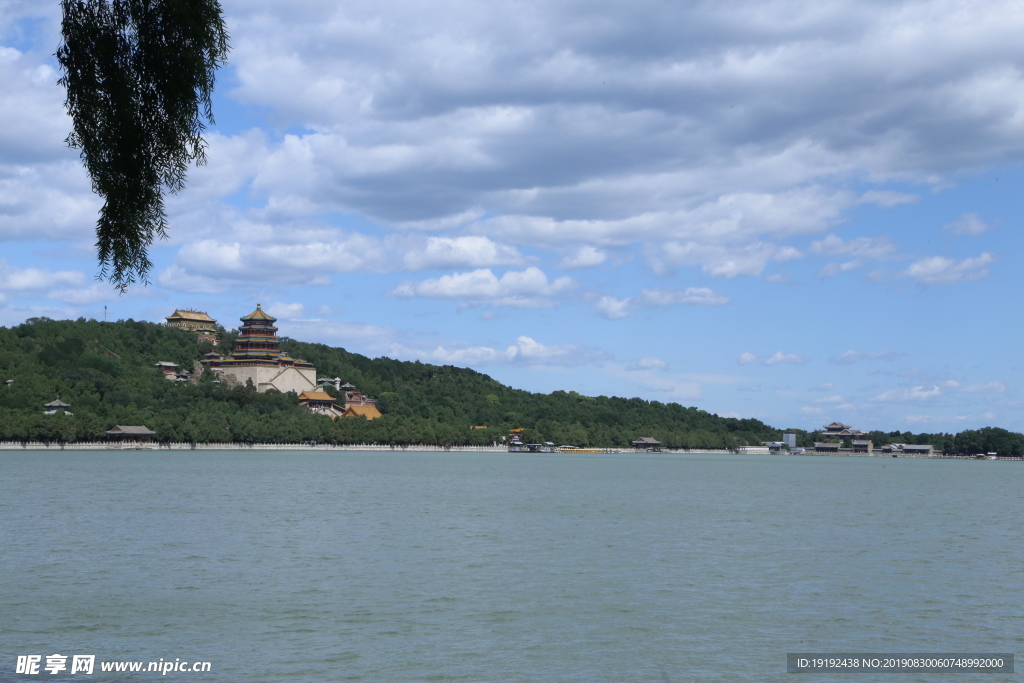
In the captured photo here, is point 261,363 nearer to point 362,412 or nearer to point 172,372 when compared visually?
point 172,372

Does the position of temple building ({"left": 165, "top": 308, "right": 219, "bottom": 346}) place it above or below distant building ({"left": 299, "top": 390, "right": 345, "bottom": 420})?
above

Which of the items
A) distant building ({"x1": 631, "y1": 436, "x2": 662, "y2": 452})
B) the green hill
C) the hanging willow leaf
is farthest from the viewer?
distant building ({"x1": 631, "y1": 436, "x2": 662, "y2": 452})

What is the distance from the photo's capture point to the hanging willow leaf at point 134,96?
31.4ft

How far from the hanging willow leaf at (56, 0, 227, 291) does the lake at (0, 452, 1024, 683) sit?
7581 mm

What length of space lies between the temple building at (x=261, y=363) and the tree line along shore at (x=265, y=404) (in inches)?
178

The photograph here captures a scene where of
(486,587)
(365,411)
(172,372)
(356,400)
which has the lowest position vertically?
(486,587)

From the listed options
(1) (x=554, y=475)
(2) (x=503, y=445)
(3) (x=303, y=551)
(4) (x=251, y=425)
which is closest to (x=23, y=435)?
(4) (x=251, y=425)

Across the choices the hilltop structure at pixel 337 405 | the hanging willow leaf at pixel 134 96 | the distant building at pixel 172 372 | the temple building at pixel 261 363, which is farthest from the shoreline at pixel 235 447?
the hanging willow leaf at pixel 134 96

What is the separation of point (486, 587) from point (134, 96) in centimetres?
1551

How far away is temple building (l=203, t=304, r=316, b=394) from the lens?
14250cm

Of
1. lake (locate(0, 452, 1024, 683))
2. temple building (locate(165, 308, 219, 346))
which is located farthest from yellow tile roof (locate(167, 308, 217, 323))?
lake (locate(0, 452, 1024, 683))

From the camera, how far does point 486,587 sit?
22.8 m

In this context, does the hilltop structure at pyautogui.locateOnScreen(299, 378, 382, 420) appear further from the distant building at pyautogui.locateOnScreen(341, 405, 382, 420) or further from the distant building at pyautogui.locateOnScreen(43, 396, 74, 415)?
the distant building at pyautogui.locateOnScreen(43, 396, 74, 415)

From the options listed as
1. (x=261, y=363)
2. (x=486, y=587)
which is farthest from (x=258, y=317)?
(x=486, y=587)
